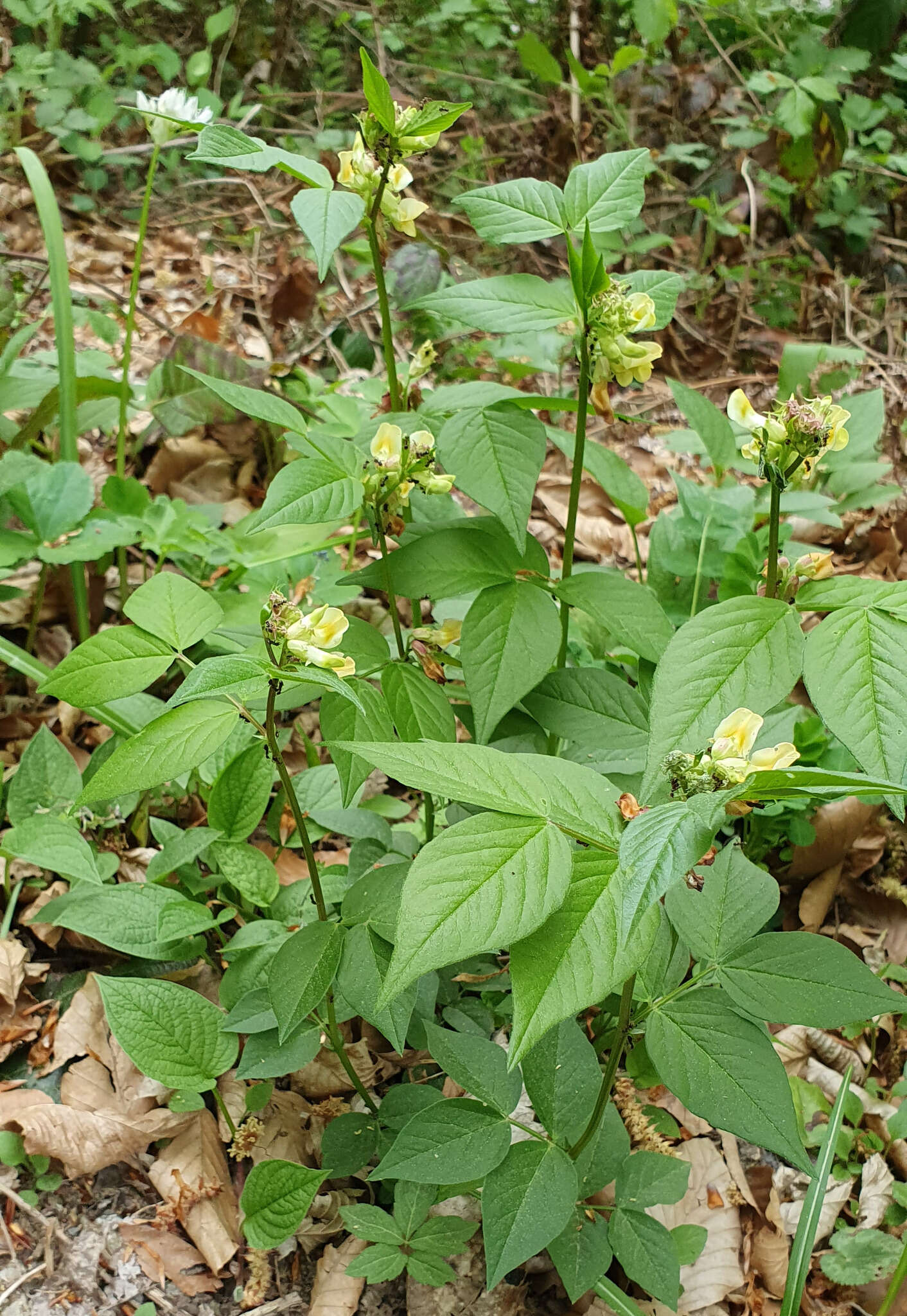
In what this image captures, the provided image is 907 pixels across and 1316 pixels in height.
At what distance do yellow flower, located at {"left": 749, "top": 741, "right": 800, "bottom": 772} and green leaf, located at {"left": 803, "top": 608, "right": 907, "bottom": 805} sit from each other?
0.16ft

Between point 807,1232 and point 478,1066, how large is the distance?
1.64 feet

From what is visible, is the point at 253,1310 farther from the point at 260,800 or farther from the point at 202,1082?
the point at 260,800

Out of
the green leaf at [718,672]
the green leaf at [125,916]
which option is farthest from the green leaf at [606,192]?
the green leaf at [125,916]

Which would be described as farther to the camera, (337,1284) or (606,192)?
(337,1284)

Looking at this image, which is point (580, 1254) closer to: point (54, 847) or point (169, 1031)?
point (169, 1031)

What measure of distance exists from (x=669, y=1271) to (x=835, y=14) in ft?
15.8

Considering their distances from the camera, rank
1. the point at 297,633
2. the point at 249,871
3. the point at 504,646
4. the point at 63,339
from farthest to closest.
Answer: the point at 63,339 < the point at 249,871 < the point at 504,646 < the point at 297,633

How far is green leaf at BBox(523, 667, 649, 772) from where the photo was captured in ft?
4.23

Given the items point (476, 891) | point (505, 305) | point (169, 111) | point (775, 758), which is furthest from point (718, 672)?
point (169, 111)

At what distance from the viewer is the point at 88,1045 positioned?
153 cm

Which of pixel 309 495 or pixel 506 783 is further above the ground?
pixel 309 495

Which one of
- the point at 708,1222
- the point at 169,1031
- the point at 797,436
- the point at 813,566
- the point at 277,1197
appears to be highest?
the point at 797,436

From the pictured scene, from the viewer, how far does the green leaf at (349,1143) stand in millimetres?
1302

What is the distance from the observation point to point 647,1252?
3.78 feet
